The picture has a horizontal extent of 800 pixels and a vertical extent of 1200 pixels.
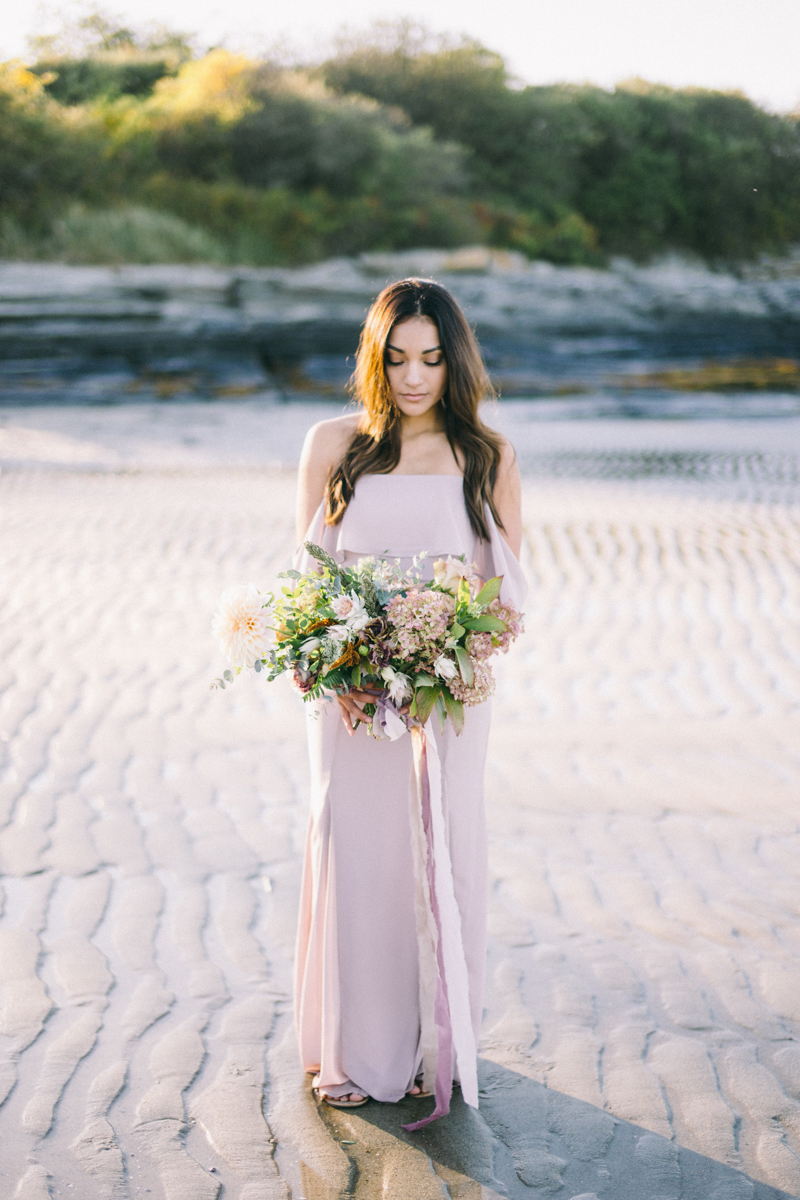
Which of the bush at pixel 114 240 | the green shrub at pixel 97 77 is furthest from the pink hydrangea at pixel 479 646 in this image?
the green shrub at pixel 97 77

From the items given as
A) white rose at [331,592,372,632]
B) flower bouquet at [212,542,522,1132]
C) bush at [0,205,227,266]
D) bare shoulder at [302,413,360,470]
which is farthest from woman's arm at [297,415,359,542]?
bush at [0,205,227,266]

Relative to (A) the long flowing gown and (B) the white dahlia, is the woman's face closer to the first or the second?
(A) the long flowing gown

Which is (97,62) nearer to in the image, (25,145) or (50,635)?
(25,145)

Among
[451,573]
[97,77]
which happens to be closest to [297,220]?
[97,77]

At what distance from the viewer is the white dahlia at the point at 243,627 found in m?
2.71

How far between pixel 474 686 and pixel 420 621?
0.23 meters

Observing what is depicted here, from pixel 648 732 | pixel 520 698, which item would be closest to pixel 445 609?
pixel 648 732

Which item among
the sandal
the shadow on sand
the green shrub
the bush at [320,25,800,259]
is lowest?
the shadow on sand

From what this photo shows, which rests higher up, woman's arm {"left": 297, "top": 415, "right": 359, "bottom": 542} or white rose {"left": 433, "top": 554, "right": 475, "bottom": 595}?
woman's arm {"left": 297, "top": 415, "right": 359, "bottom": 542}

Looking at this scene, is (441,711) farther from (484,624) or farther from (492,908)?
(492,908)

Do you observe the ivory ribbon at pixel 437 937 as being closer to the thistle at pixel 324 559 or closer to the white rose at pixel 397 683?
the white rose at pixel 397 683

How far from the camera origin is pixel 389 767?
2932 mm

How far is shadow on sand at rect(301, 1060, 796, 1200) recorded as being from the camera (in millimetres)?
2652

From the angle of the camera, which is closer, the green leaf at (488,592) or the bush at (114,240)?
the green leaf at (488,592)
